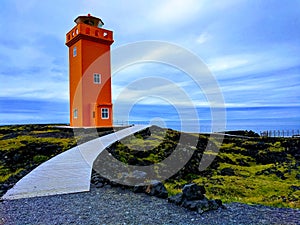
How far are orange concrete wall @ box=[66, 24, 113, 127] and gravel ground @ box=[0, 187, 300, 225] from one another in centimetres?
1594

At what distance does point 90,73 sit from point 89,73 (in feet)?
0.35

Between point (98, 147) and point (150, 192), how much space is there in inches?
256

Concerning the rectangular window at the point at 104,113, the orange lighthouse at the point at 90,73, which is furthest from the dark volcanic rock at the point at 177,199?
the rectangular window at the point at 104,113

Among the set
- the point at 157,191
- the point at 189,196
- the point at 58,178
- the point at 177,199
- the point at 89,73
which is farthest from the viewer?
the point at 89,73

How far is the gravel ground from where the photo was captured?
18.5 ft

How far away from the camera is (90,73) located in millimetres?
22828

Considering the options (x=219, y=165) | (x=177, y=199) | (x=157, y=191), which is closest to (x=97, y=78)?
(x=219, y=165)

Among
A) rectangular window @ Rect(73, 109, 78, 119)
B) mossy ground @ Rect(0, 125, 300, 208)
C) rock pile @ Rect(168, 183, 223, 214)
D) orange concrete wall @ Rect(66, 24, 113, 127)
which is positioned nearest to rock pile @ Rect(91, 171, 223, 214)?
rock pile @ Rect(168, 183, 223, 214)

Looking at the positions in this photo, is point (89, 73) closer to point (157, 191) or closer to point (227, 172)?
point (227, 172)

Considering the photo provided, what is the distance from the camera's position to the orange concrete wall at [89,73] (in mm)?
22422

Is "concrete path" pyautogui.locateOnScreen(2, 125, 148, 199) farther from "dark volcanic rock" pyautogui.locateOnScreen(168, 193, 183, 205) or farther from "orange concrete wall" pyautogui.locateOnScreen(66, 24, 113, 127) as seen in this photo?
"orange concrete wall" pyautogui.locateOnScreen(66, 24, 113, 127)

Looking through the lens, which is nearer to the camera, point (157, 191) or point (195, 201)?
point (195, 201)

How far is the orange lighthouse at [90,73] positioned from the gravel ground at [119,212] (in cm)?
1596

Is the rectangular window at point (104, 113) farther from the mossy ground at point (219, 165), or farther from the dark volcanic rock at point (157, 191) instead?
the dark volcanic rock at point (157, 191)
